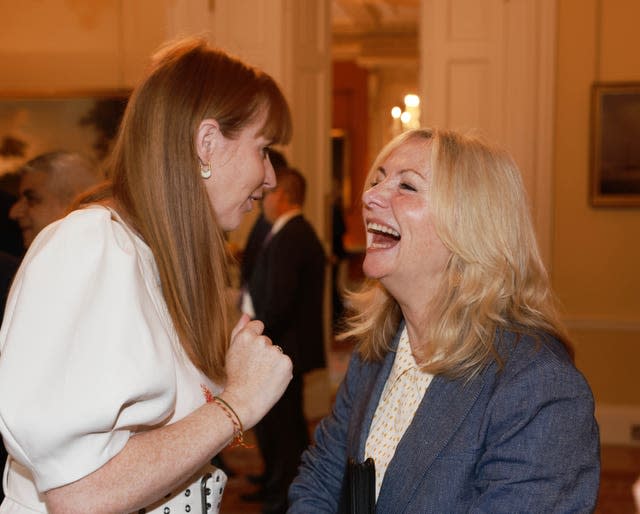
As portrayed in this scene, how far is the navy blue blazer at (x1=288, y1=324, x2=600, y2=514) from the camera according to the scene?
1652 millimetres

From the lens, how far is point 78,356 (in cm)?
137

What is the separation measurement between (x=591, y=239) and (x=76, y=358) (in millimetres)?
5593

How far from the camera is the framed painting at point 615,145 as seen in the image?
6316mm

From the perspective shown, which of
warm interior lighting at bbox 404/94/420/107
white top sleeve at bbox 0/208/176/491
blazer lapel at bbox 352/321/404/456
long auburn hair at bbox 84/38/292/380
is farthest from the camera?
warm interior lighting at bbox 404/94/420/107

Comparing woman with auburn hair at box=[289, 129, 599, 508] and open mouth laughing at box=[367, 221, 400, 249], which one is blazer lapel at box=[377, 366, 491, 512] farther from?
open mouth laughing at box=[367, 221, 400, 249]

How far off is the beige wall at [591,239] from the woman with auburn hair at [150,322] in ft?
16.4

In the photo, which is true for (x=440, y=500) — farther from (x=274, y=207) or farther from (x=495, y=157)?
(x=274, y=207)

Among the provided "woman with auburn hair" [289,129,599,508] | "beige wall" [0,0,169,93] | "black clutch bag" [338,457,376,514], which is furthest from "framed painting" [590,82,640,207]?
"black clutch bag" [338,457,376,514]

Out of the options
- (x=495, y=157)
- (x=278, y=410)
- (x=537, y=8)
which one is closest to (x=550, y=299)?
(x=495, y=157)

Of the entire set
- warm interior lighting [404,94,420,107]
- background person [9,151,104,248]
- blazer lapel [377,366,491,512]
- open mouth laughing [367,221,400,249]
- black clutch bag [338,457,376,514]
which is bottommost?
black clutch bag [338,457,376,514]

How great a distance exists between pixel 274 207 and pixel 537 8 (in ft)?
8.72

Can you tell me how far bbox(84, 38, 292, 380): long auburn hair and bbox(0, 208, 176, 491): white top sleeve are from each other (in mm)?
143

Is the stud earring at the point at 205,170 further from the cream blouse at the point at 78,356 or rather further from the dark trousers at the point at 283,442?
the dark trousers at the point at 283,442

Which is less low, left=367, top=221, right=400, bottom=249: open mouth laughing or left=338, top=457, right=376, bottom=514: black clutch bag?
left=367, top=221, right=400, bottom=249: open mouth laughing
